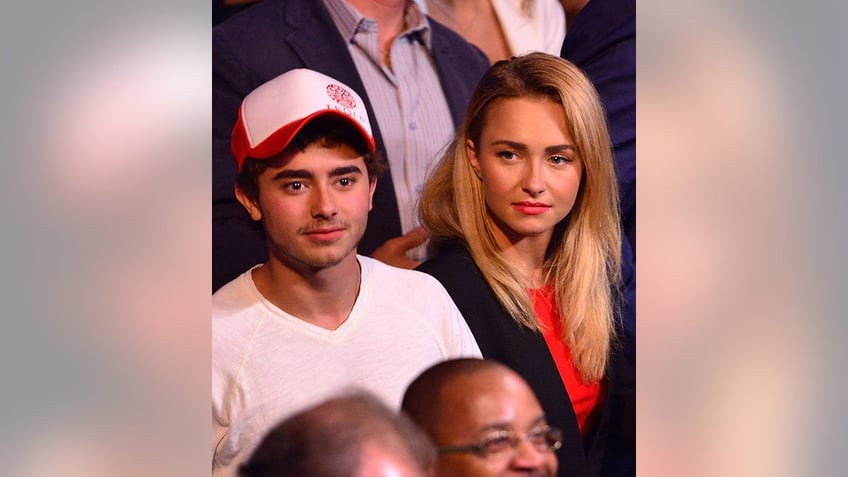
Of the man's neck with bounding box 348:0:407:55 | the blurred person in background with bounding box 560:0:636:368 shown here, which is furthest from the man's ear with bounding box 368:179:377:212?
the blurred person in background with bounding box 560:0:636:368

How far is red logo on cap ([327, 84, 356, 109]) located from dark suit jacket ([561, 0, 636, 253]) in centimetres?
61

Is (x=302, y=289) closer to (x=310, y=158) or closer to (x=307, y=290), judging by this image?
(x=307, y=290)

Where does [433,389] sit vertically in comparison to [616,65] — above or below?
below

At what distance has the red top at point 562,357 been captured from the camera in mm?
2973

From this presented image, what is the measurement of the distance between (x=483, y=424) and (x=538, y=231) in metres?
0.87

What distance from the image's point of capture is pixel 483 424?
7.18ft

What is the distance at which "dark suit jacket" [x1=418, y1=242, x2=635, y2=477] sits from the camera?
2.88m
